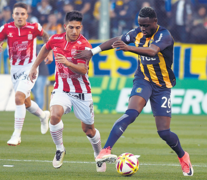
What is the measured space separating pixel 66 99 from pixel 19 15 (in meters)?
2.90

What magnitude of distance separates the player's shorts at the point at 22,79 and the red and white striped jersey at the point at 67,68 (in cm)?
210

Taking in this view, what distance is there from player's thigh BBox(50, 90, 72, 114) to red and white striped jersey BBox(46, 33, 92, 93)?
3.5 inches

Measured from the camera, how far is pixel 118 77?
14.4m

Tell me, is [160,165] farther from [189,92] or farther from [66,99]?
[189,92]

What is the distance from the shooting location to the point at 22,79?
786cm

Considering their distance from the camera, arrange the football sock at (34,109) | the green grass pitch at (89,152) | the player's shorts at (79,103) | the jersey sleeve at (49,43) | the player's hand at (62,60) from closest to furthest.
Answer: the player's hand at (62,60) → the green grass pitch at (89,152) → the player's shorts at (79,103) → the jersey sleeve at (49,43) → the football sock at (34,109)

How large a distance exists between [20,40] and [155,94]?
338 cm

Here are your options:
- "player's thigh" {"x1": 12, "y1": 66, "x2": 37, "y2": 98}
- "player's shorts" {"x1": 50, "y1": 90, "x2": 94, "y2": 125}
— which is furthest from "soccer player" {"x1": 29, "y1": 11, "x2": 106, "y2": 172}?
"player's thigh" {"x1": 12, "y1": 66, "x2": 37, "y2": 98}

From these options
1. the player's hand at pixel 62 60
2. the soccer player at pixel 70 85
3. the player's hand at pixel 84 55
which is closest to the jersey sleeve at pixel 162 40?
the player's hand at pixel 84 55

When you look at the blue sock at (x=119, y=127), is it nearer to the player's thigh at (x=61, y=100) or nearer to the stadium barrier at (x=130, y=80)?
the player's thigh at (x=61, y=100)

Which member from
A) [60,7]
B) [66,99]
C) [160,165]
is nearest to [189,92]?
[60,7]

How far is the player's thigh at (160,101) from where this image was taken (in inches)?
213

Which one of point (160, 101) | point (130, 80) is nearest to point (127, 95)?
point (130, 80)

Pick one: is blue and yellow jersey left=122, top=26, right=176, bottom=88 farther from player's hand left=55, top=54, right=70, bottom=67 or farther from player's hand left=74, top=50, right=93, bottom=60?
player's hand left=55, top=54, right=70, bottom=67
